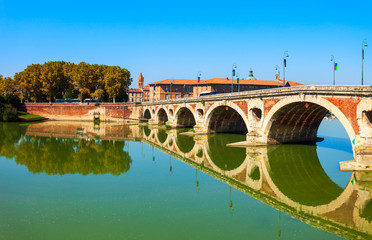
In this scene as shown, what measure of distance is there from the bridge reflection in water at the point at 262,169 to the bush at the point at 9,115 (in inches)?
1253

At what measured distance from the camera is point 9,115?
6900 centimetres

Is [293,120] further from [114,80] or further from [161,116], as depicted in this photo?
[114,80]

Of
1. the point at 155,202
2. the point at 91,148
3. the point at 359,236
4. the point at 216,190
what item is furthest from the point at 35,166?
the point at 359,236

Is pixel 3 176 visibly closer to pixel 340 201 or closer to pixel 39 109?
pixel 340 201

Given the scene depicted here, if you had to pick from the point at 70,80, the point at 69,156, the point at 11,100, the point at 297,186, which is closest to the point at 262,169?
the point at 297,186

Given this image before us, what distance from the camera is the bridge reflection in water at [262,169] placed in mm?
14797

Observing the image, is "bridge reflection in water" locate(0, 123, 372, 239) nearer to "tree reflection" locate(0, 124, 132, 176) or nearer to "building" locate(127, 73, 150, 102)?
"tree reflection" locate(0, 124, 132, 176)

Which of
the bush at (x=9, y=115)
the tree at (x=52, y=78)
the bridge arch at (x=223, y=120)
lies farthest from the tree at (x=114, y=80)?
A: the bridge arch at (x=223, y=120)

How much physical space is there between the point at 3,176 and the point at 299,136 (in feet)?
93.9

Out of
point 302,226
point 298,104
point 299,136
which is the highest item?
point 298,104

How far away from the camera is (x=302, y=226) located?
1331 centimetres

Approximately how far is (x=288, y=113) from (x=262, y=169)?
943 centimetres

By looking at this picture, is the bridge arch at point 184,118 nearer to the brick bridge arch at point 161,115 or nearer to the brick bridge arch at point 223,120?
the brick bridge arch at point 161,115

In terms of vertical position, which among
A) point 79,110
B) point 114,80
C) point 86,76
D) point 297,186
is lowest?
point 297,186
